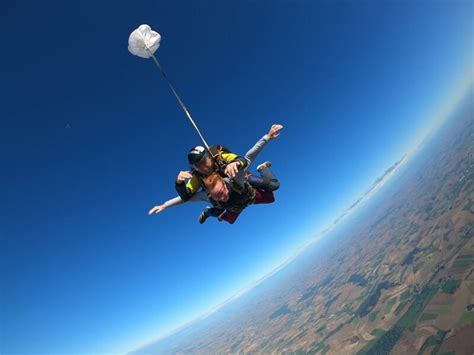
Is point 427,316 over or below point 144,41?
below

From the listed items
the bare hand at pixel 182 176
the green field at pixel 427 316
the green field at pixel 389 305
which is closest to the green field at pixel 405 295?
the green field at pixel 389 305

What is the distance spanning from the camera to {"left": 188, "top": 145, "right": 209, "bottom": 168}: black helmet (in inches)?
192

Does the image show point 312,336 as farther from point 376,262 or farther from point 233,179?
point 233,179

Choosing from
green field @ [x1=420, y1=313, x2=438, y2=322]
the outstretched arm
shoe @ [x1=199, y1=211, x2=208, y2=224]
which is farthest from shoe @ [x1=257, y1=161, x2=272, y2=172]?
green field @ [x1=420, y1=313, x2=438, y2=322]

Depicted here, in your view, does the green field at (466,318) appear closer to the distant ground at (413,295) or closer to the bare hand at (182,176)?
the distant ground at (413,295)

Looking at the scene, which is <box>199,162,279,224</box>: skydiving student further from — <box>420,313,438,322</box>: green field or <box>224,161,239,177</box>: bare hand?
<box>420,313,438,322</box>: green field

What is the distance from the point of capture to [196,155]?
4867 mm

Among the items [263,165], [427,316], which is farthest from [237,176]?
[427,316]

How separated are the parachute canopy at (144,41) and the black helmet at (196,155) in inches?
61.9

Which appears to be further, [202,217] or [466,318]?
[466,318]

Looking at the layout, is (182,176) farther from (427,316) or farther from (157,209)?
(427,316)

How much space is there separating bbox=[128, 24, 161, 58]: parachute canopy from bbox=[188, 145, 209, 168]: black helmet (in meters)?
1.57

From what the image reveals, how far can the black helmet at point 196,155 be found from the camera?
4871 mm

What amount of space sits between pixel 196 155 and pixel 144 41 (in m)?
1.92
